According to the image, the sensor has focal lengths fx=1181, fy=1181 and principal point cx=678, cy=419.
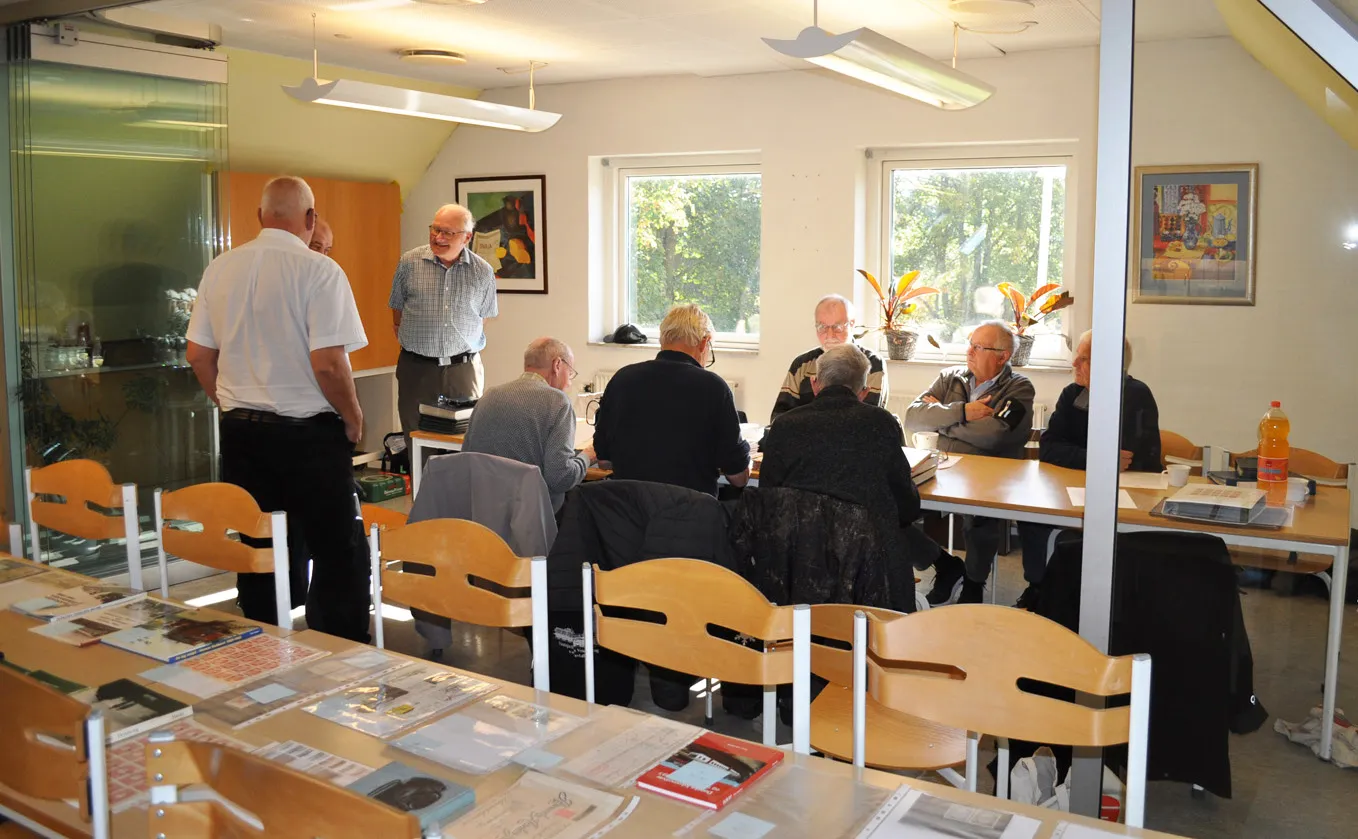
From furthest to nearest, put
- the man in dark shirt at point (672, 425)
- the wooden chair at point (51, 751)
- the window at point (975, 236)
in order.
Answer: the window at point (975, 236)
the man in dark shirt at point (672, 425)
the wooden chair at point (51, 751)

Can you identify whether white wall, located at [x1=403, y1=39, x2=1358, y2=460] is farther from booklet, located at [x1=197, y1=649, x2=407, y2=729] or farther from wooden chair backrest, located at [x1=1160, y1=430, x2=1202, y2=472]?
booklet, located at [x1=197, y1=649, x2=407, y2=729]

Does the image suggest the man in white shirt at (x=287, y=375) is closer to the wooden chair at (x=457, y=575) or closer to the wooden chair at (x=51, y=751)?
the wooden chair at (x=457, y=575)

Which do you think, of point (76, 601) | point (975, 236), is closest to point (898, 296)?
point (975, 236)

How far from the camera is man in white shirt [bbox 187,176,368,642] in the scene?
370 cm

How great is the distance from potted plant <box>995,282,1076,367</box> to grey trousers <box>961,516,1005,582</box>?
68.3 inches

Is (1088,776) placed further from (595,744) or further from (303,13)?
(303,13)

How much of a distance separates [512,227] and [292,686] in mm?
6015

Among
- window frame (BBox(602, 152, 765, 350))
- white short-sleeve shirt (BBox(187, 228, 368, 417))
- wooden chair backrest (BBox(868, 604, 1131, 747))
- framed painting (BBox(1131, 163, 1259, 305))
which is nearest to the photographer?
wooden chair backrest (BBox(868, 604, 1131, 747))

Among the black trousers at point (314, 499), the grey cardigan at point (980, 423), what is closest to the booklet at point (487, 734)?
the black trousers at point (314, 499)

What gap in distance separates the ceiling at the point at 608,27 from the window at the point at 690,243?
2.98 ft

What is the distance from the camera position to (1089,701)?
3.02 metres

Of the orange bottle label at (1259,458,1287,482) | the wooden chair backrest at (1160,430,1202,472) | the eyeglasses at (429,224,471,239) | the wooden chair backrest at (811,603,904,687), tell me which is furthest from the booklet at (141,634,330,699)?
the eyeglasses at (429,224,471,239)

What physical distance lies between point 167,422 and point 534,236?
2.97 m

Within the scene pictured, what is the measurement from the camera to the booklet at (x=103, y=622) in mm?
2506
